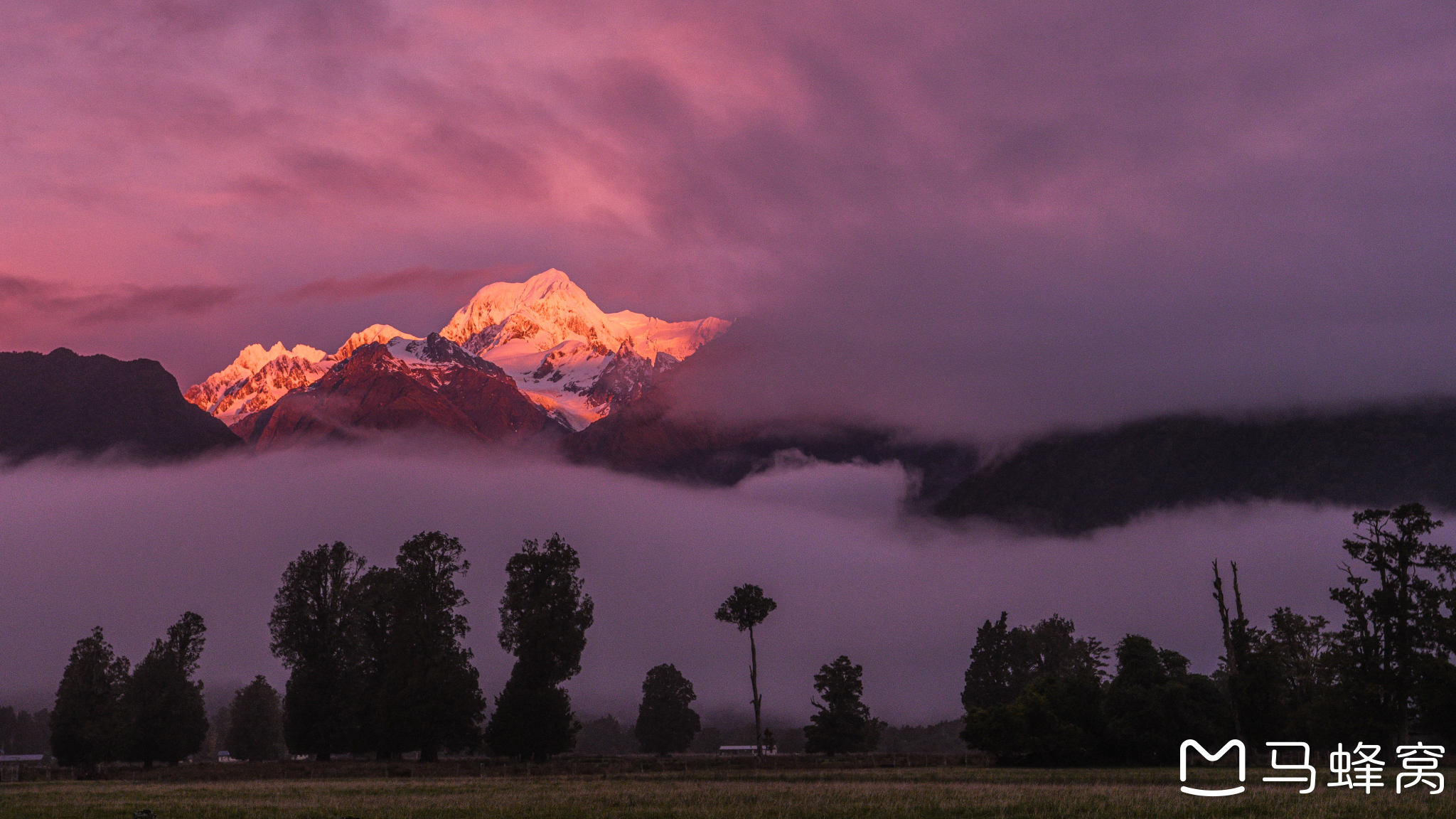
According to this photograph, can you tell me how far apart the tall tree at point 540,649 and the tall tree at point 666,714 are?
215ft

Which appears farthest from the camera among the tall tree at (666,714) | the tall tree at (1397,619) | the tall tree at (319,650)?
the tall tree at (666,714)

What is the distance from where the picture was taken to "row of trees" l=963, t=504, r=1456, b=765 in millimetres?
87875

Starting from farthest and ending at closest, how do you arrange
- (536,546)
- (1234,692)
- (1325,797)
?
1. (536,546)
2. (1234,692)
3. (1325,797)

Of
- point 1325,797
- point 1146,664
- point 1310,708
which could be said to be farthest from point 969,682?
point 1325,797

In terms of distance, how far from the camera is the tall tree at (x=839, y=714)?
13225 centimetres

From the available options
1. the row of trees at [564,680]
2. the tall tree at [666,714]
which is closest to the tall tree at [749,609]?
the row of trees at [564,680]

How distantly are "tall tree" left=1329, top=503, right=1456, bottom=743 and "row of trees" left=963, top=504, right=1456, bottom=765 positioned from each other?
0.29 ft

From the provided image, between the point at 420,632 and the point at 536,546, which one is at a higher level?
the point at 536,546

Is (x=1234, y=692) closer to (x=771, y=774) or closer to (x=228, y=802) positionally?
(x=771, y=774)

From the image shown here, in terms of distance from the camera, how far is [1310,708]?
9444 centimetres

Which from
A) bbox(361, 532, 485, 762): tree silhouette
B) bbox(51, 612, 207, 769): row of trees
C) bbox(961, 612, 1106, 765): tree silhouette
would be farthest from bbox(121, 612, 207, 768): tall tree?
bbox(961, 612, 1106, 765): tree silhouette

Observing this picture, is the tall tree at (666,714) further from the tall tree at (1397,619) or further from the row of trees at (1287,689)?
the tall tree at (1397,619)

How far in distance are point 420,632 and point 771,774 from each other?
4350 cm

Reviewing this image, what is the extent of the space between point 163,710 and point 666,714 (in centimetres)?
7552
